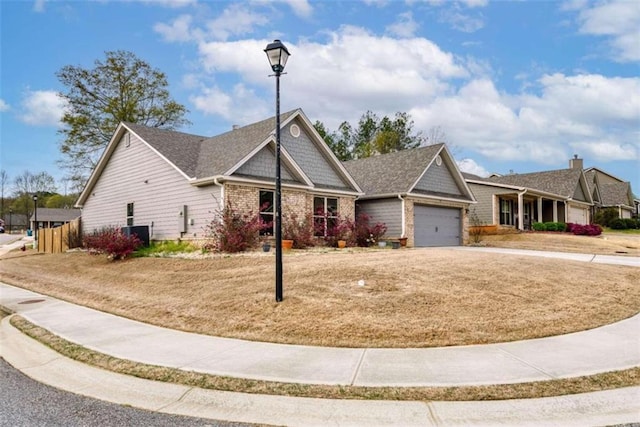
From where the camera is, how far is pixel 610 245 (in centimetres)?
2148

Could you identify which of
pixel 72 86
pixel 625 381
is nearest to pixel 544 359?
pixel 625 381

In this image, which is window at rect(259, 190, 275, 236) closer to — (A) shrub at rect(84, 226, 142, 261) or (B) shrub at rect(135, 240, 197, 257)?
(B) shrub at rect(135, 240, 197, 257)

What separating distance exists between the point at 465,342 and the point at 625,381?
6.59 ft

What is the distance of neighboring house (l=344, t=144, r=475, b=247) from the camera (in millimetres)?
20984

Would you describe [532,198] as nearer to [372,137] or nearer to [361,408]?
[372,137]

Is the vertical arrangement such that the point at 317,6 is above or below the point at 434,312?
above

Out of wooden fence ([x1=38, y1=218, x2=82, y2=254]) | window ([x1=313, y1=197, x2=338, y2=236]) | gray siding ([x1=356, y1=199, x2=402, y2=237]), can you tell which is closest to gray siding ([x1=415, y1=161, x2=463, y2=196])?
gray siding ([x1=356, y1=199, x2=402, y2=237])

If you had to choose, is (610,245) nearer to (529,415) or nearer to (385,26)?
(385,26)

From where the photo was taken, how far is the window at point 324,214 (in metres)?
18.7

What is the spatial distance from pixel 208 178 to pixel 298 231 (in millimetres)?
4139

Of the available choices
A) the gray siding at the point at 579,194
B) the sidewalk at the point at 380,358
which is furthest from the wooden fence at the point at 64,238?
the gray siding at the point at 579,194

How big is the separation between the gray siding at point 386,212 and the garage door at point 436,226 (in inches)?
43.4

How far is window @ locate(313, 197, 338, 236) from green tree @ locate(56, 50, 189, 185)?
81.3 feet

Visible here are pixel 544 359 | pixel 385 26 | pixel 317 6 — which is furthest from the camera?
pixel 385 26
